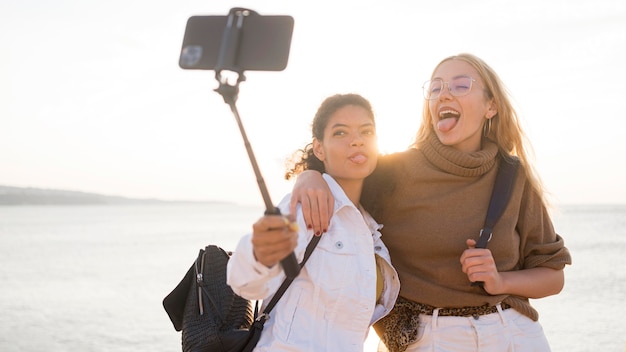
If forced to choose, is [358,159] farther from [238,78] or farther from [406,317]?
[238,78]

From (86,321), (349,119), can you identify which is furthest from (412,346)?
(86,321)

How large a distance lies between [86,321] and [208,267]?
9.37m

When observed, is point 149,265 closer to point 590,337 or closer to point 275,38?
point 590,337

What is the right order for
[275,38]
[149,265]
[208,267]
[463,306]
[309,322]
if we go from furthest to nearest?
Answer: 1. [149,265]
2. [463,306]
3. [208,267]
4. [309,322]
5. [275,38]

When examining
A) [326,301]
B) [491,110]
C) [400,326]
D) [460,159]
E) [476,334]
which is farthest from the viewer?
[491,110]

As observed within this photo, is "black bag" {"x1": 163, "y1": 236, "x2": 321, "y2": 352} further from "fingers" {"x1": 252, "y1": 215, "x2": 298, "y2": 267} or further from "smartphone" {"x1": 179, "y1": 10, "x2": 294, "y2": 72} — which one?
"smartphone" {"x1": 179, "y1": 10, "x2": 294, "y2": 72}

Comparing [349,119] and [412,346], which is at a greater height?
[349,119]

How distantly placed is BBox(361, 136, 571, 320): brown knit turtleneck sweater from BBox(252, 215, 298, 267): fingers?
49.3 inches

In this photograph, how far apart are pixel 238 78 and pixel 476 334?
181cm

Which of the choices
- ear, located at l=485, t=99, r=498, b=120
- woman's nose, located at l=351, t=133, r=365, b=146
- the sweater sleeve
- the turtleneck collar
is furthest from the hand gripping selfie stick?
ear, located at l=485, t=99, r=498, b=120

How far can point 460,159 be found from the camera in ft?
11.4

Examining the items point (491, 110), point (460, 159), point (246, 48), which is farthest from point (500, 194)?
point (246, 48)

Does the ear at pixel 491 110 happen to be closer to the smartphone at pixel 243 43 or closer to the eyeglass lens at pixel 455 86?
the eyeglass lens at pixel 455 86

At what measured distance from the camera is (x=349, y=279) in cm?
288
